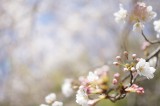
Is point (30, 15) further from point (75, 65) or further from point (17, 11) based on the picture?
point (75, 65)

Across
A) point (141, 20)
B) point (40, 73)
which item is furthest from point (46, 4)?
point (141, 20)

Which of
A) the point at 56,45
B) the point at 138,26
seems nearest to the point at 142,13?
the point at 138,26

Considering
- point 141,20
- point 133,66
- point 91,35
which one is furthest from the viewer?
point 91,35

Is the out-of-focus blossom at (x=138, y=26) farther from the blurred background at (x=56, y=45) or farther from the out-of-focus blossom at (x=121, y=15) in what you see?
the blurred background at (x=56, y=45)

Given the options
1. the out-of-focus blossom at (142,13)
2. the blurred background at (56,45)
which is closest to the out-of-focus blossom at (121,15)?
the out-of-focus blossom at (142,13)

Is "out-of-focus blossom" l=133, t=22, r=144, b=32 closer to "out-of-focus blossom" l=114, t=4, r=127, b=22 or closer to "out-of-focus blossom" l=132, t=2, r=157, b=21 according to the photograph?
"out-of-focus blossom" l=132, t=2, r=157, b=21

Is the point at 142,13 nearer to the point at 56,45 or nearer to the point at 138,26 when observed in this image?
the point at 138,26

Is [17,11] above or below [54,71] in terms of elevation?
below

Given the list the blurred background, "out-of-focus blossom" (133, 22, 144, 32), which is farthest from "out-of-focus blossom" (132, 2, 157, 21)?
the blurred background
